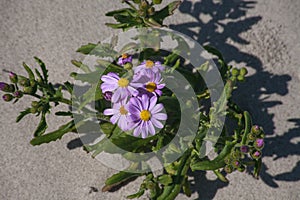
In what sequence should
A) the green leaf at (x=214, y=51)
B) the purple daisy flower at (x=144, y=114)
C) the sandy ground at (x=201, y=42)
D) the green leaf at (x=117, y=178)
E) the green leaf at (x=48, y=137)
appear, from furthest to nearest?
the sandy ground at (x=201, y=42), the green leaf at (x=214, y=51), the green leaf at (x=117, y=178), the green leaf at (x=48, y=137), the purple daisy flower at (x=144, y=114)

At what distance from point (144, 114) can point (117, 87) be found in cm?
17

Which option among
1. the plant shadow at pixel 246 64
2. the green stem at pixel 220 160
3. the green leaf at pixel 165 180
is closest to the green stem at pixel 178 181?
the green leaf at pixel 165 180

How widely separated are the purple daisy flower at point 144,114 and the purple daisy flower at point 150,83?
5cm

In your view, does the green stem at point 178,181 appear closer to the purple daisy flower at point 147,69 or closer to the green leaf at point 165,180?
the green leaf at point 165,180

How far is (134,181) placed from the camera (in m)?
Result: 2.59

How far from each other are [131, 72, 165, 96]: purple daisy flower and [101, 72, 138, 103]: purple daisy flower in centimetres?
3

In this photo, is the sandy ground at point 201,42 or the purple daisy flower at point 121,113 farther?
the sandy ground at point 201,42

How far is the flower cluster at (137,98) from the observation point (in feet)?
6.34

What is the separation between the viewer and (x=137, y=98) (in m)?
1.92

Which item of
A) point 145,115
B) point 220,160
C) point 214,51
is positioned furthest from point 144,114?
point 214,51

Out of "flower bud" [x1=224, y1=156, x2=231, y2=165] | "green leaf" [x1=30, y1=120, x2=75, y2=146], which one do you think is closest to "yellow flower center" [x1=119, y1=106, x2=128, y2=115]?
"green leaf" [x1=30, y1=120, x2=75, y2=146]

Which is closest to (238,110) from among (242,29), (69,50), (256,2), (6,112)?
(242,29)

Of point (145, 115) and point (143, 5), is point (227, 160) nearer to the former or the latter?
point (145, 115)

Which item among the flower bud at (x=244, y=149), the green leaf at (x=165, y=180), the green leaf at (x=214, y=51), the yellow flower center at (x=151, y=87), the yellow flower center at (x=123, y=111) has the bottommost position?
the green leaf at (x=165, y=180)
